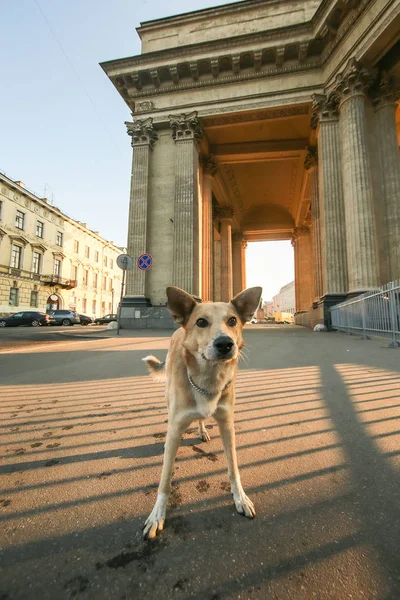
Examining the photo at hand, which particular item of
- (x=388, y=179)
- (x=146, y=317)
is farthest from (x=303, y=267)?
(x=146, y=317)

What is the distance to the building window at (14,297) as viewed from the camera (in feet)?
97.3

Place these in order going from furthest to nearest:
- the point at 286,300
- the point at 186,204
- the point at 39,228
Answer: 1. the point at 286,300
2. the point at 39,228
3. the point at 186,204

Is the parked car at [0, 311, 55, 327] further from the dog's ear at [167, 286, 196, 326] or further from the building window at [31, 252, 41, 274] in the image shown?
the dog's ear at [167, 286, 196, 326]

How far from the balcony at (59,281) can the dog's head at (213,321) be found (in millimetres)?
37377

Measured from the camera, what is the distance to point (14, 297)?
3005 centimetres

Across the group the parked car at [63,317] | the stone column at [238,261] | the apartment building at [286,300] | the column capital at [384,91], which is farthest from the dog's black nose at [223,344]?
the apartment building at [286,300]

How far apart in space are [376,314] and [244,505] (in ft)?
26.4

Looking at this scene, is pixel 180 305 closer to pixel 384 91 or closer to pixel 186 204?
pixel 186 204

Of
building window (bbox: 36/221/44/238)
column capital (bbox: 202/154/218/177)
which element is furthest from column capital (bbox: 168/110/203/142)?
building window (bbox: 36/221/44/238)

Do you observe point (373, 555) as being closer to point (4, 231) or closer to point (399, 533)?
point (399, 533)

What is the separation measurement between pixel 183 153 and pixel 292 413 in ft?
53.5

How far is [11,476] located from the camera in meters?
1.52

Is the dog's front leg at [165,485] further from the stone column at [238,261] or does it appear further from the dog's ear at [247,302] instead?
the stone column at [238,261]

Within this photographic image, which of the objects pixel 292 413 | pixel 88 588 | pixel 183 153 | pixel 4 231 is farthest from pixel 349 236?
pixel 4 231
